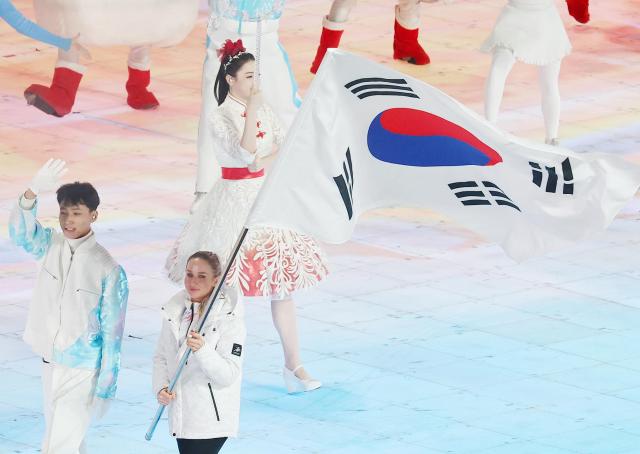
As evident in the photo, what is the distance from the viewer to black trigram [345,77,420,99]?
6367 mm

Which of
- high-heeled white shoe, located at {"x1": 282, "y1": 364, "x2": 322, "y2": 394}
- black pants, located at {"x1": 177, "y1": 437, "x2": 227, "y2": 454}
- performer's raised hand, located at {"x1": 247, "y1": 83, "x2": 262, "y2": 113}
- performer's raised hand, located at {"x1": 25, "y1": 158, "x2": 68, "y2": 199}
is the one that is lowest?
high-heeled white shoe, located at {"x1": 282, "y1": 364, "x2": 322, "y2": 394}

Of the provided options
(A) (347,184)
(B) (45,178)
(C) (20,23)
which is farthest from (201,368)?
(C) (20,23)

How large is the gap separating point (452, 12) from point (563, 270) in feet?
17.7

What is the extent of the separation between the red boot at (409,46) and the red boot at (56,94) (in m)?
2.59

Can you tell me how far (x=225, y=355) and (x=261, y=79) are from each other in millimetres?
3266

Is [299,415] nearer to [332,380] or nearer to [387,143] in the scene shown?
[332,380]

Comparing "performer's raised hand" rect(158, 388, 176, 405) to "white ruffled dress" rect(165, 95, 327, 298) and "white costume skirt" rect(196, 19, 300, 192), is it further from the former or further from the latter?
"white costume skirt" rect(196, 19, 300, 192)

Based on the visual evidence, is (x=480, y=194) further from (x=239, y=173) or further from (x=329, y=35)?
(x=329, y=35)

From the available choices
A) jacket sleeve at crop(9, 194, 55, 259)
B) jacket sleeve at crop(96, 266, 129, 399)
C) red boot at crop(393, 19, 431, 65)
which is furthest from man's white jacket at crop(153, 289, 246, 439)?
red boot at crop(393, 19, 431, 65)

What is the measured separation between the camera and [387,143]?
642 cm

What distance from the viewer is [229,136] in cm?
761

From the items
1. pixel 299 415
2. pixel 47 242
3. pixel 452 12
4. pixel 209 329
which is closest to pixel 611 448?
pixel 299 415

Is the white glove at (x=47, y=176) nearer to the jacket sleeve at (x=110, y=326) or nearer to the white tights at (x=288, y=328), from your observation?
the jacket sleeve at (x=110, y=326)

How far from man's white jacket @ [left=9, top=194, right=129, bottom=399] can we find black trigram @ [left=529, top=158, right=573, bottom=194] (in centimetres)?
147
